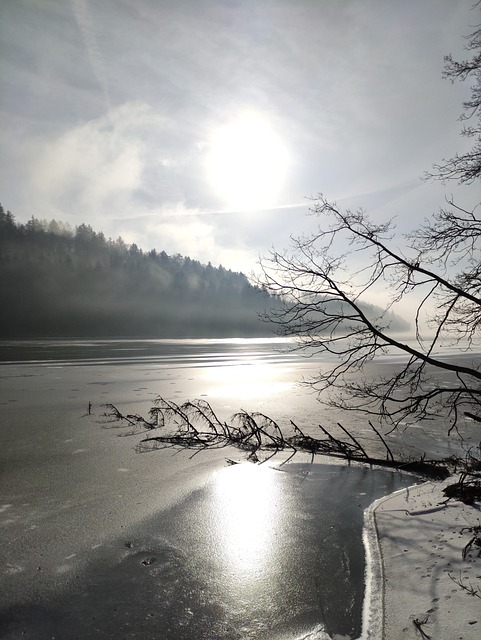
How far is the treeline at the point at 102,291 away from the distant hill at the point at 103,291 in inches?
8.9

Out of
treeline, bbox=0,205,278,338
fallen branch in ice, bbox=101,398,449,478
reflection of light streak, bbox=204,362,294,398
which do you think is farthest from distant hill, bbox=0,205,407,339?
fallen branch in ice, bbox=101,398,449,478

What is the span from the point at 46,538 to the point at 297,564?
2.60m

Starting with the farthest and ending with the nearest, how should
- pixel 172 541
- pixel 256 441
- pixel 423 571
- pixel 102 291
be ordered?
pixel 102 291 → pixel 256 441 → pixel 172 541 → pixel 423 571

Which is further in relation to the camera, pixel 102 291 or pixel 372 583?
pixel 102 291

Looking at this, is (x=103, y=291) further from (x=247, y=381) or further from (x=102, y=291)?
(x=247, y=381)

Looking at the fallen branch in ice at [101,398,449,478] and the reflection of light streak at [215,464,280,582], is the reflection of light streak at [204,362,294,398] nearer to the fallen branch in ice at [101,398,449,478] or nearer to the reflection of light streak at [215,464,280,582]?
A: the fallen branch in ice at [101,398,449,478]

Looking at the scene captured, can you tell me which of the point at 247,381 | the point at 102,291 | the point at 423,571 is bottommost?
the point at 247,381

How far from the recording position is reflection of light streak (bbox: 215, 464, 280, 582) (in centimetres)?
397

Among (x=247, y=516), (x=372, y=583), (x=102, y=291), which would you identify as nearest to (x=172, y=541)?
(x=247, y=516)

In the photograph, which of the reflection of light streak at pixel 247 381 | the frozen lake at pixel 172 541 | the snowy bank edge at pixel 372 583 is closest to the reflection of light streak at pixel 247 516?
the frozen lake at pixel 172 541

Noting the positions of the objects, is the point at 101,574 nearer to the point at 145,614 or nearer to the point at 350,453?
the point at 145,614

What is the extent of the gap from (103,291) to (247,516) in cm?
11099

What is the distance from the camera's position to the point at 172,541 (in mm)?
4305

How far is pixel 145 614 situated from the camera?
3.19 metres
